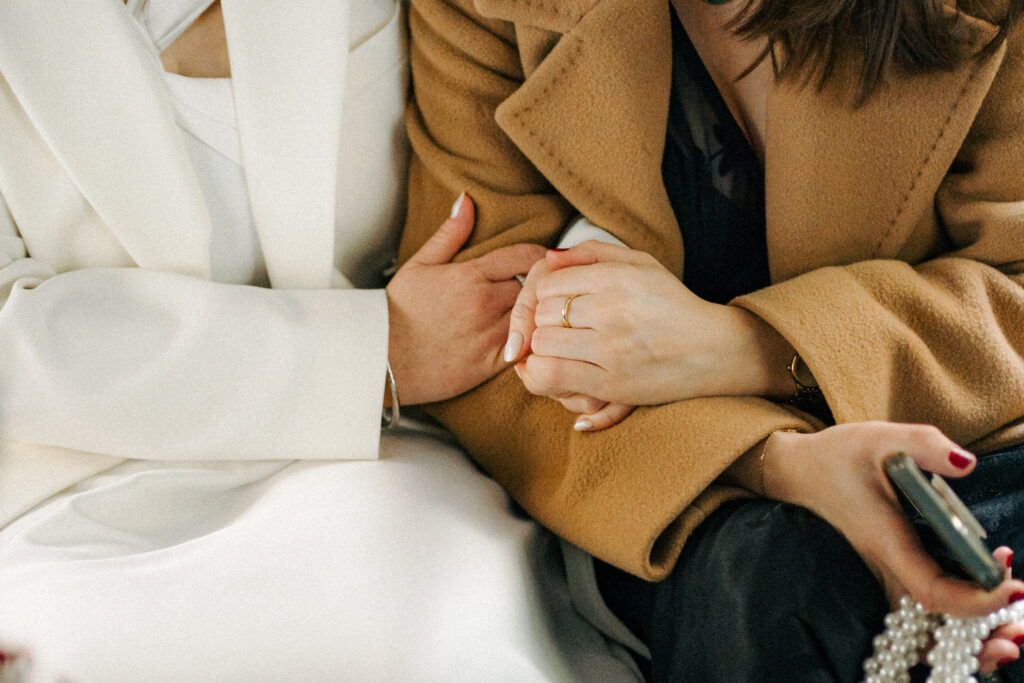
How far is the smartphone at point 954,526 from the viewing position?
0.40m

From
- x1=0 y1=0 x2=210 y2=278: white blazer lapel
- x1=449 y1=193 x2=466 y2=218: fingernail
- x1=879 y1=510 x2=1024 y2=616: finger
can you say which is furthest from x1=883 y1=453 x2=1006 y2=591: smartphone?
x1=0 y1=0 x2=210 y2=278: white blazer lapel

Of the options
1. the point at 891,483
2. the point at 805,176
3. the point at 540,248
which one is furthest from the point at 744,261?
the point at 891,483

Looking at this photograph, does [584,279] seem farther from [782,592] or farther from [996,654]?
[996,654]

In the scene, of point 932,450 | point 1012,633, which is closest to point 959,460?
point 932,450

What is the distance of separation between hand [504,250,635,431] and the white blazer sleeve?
121 millimetres

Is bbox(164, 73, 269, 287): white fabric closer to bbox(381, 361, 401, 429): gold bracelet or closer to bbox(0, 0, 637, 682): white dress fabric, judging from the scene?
bbox(0, 0, 637, 682): white dress fabric

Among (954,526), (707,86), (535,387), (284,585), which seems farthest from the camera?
(707,86)

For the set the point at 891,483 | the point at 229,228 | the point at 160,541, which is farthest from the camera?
the point at 229,228

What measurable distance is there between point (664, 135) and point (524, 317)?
229 millimetres

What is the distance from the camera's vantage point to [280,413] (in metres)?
0.64

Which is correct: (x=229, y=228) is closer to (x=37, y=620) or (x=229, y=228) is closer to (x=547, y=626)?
(x=37, y=620)

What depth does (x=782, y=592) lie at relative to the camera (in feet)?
1.56

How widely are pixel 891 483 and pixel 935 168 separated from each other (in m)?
0.33

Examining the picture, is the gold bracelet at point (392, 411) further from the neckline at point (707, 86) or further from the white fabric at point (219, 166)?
the neckline at point (707, 86)
